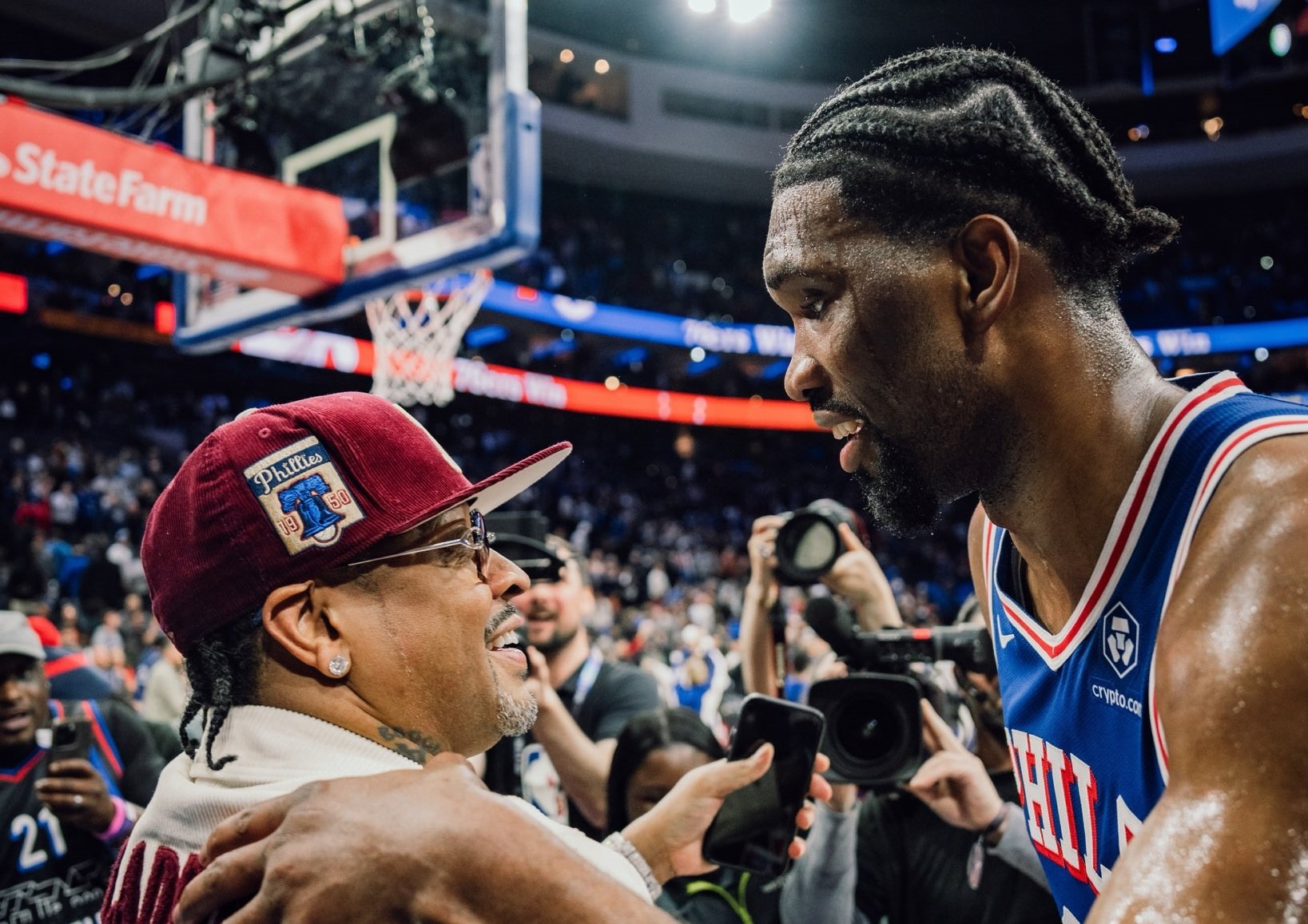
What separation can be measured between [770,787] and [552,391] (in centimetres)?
1804

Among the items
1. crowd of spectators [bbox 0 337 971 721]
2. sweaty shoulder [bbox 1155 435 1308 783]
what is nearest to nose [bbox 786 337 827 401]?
sweaty shoulder [bbox 1155 435 1308 783]

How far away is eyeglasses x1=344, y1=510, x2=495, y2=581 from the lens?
1.56 m

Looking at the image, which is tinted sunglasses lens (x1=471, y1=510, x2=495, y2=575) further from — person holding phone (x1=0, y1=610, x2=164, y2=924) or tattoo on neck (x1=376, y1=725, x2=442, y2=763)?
person holding phone (x1=0, y1=610, x2=164, y2=924)

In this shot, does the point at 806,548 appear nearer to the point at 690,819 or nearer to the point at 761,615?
the point at 761,615

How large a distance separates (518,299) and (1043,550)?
55.4ft

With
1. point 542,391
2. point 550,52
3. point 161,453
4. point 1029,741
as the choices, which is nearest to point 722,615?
point 542,391

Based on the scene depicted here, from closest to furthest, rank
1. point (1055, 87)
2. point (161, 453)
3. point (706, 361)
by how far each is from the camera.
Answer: point (1055, 87)
point (161, 453)
point (706, 361)

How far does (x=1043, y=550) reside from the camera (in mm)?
1570

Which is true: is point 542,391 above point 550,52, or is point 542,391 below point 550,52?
below

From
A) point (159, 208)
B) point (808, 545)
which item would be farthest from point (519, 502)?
point (808, 545)

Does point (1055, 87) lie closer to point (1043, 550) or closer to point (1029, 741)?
point (1043, 550)

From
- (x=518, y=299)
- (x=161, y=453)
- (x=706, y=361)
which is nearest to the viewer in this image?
(x=161, y=453)

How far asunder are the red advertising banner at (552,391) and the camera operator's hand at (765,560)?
9.78 metres

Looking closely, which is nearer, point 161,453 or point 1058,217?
point 1058,217
